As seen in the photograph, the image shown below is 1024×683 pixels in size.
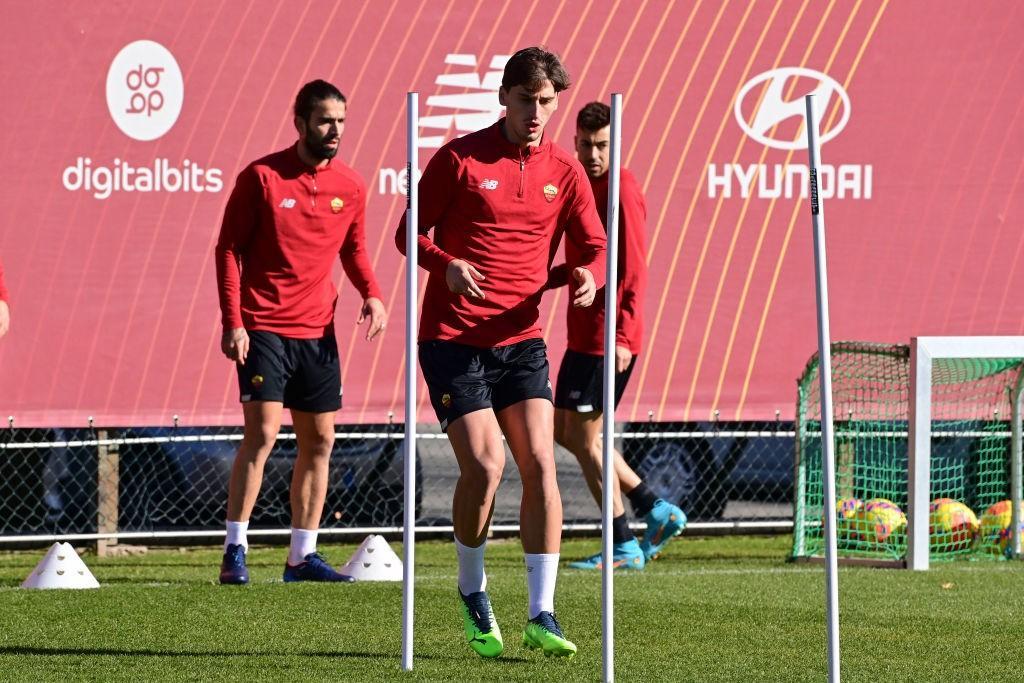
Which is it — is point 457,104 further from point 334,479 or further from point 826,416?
point 826,416

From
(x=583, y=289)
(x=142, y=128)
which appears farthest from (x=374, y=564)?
(x=142, y=128)

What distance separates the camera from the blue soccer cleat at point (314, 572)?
7578 mm

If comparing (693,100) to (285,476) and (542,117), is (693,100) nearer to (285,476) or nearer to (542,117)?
(285,476)

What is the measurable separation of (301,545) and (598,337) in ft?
5.55

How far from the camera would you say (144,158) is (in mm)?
9617

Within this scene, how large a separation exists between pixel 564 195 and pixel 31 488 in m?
4.87

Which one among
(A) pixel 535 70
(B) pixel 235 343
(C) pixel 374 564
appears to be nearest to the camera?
(A) pixel 535 70

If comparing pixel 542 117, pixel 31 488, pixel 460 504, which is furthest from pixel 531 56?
pixel 31 488

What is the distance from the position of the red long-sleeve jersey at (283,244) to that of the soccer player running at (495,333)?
1999 mm

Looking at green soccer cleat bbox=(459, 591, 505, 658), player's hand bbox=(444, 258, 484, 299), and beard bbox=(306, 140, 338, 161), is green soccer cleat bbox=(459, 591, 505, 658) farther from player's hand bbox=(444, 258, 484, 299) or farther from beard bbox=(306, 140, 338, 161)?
beard bbox=(306, 140, 338, 161)

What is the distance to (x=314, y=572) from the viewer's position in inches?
299

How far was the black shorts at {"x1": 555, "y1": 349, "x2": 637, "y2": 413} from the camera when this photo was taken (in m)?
8.14

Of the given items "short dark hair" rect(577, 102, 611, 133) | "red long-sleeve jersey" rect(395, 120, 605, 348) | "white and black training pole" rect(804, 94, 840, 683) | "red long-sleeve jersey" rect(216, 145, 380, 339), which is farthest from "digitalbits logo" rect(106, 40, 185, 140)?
"white and black training pole" rect(804, 94, 840, 683)

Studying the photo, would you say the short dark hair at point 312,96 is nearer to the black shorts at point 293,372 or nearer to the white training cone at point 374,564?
the black shorts at point 293,372
